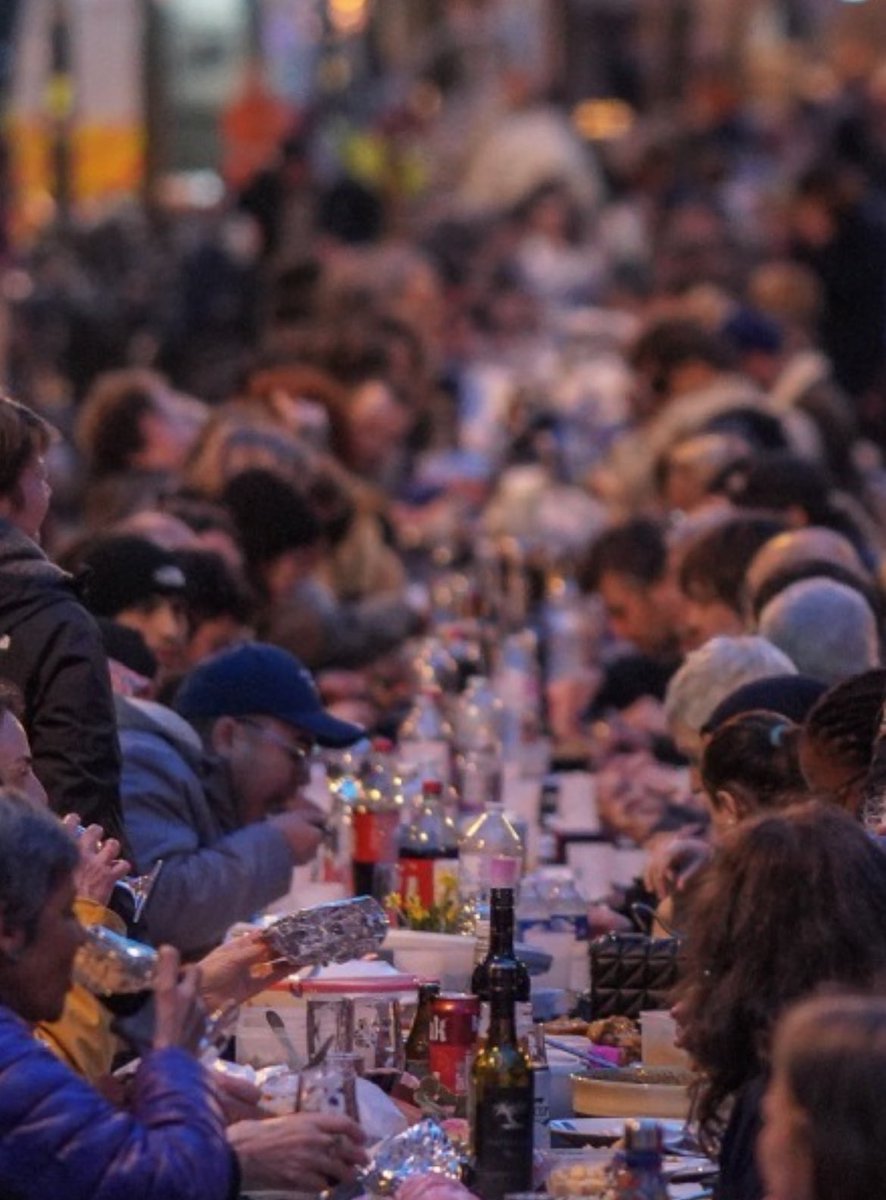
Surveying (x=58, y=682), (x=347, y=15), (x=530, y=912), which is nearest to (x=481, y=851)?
(x=530, y=912)

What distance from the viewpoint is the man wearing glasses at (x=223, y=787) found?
21.1ft

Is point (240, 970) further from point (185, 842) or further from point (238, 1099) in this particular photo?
point (185, 842)

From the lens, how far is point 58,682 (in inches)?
236

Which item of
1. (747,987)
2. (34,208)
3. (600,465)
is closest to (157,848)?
(747,987)

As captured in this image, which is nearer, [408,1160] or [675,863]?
[408,1160]

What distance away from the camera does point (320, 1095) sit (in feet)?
15.1

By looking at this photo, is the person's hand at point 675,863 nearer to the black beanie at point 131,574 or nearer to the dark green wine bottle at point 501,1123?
the black beanie at point 131,574

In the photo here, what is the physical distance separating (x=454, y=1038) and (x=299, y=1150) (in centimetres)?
75

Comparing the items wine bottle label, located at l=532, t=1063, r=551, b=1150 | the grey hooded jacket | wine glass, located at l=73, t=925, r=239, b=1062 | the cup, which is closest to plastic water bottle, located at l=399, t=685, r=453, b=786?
the grey hooded jacket

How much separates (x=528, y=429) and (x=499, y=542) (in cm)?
207

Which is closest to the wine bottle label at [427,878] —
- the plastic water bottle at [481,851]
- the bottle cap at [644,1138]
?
the plastic water bottle at [481,851]

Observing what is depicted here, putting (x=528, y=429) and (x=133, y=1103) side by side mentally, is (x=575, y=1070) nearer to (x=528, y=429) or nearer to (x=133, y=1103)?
(x=133, y=1103)

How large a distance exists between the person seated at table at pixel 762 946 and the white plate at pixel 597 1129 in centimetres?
65

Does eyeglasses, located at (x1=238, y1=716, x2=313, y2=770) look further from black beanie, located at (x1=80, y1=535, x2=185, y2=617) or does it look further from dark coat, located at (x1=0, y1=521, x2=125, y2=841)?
dark coat, located at (x1=0, y1=521, x2=125, y2=841)
